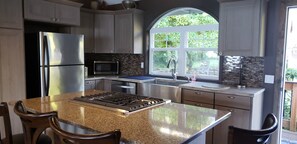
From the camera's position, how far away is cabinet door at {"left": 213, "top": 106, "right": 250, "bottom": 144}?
109 inches

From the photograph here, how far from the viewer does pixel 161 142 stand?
3.84 feet

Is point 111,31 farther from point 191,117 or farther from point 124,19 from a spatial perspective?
point 191,117

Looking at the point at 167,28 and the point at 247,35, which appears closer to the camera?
the point at 247,35

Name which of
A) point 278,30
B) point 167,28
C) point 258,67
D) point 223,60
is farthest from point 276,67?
point 167,28

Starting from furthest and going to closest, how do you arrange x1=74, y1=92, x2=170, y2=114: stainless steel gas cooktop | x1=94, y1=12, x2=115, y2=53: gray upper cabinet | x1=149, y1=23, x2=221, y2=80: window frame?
1. x1=94, y1=12, x2=115, y2=53: gray upper cabinet
2. x1=149, y1=23, x2=221, y2=80: window frame
3. x1=74, y1=92, x2=170, y2=114: stainless steel gas cooktop

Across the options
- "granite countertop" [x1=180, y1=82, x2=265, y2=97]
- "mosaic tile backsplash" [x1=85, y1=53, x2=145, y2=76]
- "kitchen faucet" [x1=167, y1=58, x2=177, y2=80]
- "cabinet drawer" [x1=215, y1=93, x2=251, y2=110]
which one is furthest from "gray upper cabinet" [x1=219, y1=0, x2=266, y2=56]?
"mosaic tile backsplash" [x1=85, y1=53, x2=145, y2=76]

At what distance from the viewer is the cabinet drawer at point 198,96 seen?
3020 millimetres

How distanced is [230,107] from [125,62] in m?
2.62

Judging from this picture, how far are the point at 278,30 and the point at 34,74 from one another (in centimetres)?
362

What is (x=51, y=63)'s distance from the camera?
345cm

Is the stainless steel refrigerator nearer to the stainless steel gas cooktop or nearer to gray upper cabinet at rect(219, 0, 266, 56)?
the stainless steel gas cooktop

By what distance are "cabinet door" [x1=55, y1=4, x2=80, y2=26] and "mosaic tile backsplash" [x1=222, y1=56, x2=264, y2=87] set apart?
2.70m

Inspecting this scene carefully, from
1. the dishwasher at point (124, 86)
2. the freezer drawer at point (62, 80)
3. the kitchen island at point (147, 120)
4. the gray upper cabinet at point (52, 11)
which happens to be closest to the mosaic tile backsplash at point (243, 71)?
the dishwasher at point (124, 86)

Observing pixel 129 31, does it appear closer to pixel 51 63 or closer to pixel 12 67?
pixel 51 63
